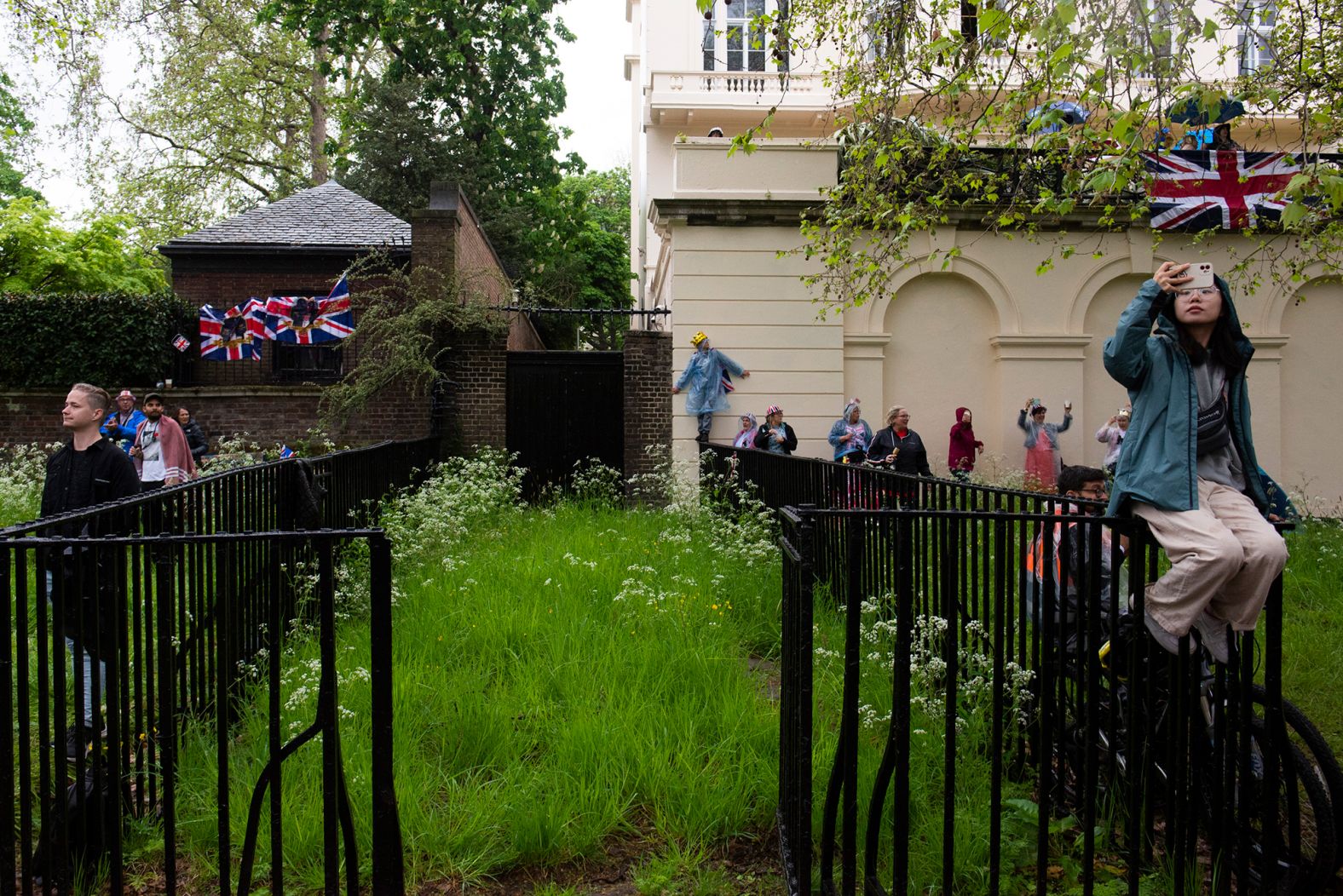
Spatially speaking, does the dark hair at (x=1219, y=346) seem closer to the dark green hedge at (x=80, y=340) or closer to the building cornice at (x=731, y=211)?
the building cornice at (x=731, y=211)


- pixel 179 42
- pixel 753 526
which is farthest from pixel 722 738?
pixel 179 42

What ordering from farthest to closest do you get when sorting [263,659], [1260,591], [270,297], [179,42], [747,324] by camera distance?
Answer: 1. [179,42]
2. [270,297]
3. [747,324]
4. [263,659]
5. [1260,591]

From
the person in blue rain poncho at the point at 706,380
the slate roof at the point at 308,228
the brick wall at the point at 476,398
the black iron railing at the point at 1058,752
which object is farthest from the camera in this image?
the slate roof at the point at 308,228

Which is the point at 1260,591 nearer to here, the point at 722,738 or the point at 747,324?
the point at 722,738

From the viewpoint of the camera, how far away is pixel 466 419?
56.7 feet

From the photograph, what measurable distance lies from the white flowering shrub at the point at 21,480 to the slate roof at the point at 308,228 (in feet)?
17.4

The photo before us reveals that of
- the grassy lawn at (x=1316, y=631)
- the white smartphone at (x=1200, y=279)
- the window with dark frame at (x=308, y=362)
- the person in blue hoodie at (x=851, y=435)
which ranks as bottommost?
the grassy lawn at (x=1316, y=631)

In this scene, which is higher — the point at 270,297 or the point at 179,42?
the point at 179,42

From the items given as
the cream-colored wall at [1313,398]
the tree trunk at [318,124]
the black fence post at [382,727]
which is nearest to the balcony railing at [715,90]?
the tree trunk at [318,124]

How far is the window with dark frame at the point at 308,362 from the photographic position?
21.0 metres

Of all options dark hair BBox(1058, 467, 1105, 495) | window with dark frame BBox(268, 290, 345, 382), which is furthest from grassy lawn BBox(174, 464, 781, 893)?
window with dark frame BBox(268, 290, 345, 382)

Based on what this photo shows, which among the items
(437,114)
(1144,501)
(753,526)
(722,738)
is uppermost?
(437,114)

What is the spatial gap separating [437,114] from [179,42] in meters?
8.28

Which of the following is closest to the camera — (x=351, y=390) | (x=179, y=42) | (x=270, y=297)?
(x=351, y=390)
